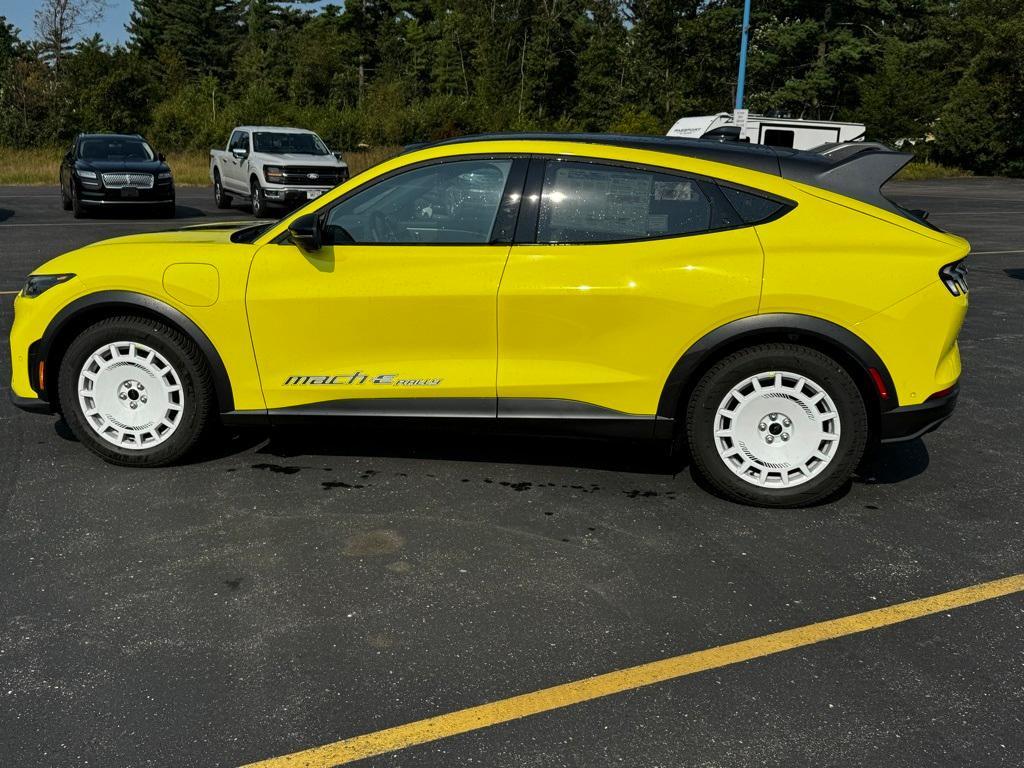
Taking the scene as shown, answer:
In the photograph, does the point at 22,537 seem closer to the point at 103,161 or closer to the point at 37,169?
the point at 103,161

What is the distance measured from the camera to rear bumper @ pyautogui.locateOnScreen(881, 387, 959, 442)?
459 cm

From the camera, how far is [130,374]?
5.09 meters

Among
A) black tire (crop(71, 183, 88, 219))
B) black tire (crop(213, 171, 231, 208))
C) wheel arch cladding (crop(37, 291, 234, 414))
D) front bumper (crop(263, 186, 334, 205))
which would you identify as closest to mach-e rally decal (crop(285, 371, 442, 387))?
wheel arch cladding (crop(37, 291, 234, 414))

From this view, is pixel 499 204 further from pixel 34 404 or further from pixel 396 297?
pixel 34 404

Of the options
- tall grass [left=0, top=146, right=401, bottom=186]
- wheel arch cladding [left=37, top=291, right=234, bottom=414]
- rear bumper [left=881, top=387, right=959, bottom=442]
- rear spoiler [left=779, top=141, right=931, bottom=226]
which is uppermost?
rear spoiler [left=779, top=141, right=931, bottom=226]

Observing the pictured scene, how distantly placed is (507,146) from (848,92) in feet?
190

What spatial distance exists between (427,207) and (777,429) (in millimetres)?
2017

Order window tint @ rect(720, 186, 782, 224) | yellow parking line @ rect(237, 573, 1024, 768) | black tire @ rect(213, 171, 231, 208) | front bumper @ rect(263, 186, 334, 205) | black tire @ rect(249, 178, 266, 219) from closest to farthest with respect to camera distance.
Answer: yellow parking line @ rect(237, 573, 1024, 768) → window tint @ rect(720, 186, 782, 224) → front bumper @ rect(263, 186, 334, 205) → black tire @ rect(249, 178, 266, 219) → black tire @ rect(213, 171, 231, 208)

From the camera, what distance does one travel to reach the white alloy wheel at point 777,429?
468 centimetres

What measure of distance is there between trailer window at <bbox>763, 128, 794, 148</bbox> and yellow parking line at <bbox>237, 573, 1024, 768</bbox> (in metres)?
24.7

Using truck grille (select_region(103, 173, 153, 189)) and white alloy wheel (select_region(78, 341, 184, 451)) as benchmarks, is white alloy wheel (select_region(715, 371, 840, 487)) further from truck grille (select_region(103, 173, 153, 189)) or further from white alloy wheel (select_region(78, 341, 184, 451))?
truck grille (select_region(103, 173, 153, 189))

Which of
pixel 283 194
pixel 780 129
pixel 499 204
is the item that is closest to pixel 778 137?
pixel 780 129

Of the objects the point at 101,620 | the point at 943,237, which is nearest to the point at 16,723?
the point at 101,620

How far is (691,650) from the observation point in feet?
11.1
